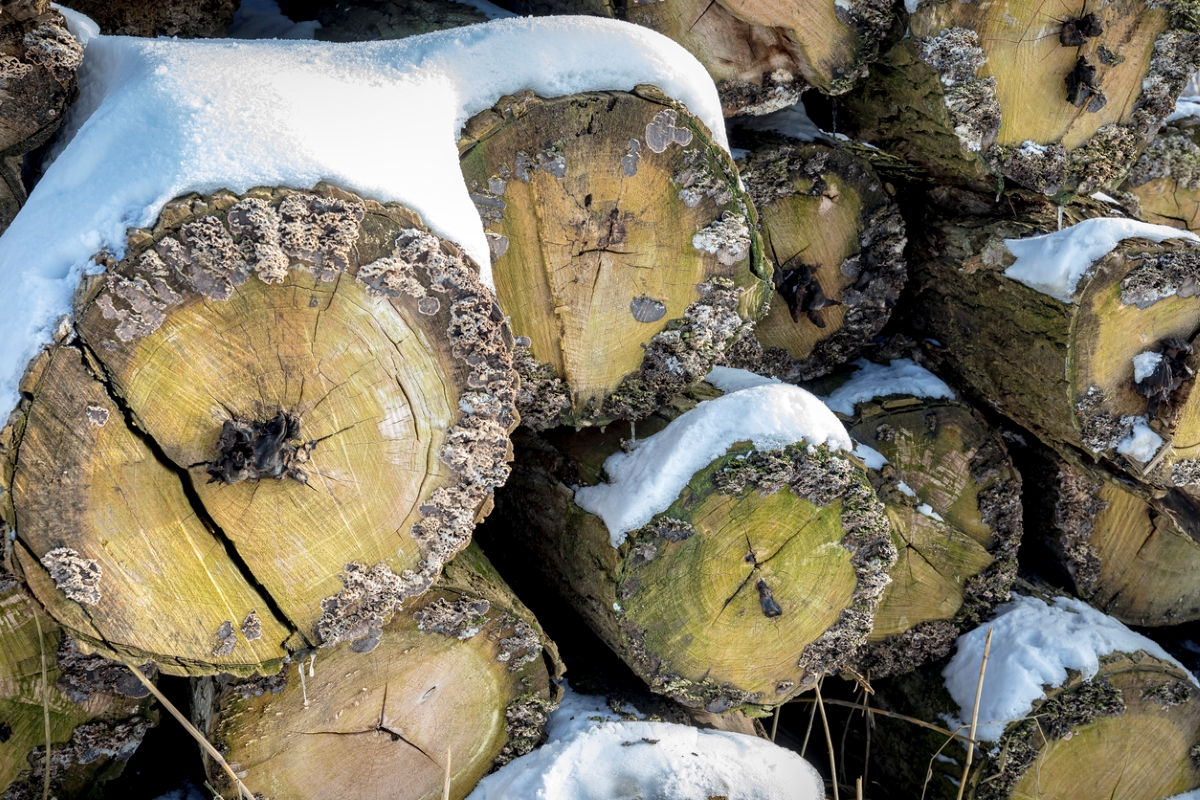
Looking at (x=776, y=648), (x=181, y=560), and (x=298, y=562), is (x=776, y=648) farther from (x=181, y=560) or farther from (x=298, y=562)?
(x=181, y=560)

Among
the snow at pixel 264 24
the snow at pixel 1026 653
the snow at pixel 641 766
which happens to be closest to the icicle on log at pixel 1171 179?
the snow at pixel 1026 653

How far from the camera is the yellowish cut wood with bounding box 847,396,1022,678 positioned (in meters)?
2.46

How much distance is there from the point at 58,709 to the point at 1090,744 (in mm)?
2667

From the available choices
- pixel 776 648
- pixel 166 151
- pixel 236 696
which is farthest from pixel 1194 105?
pixel 236 696

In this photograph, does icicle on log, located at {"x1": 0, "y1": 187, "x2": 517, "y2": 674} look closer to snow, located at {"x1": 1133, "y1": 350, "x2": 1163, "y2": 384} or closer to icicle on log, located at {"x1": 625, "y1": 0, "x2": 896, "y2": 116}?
icicle on log, located at {"x1": 625, "y1": 0, "x2": 896, "y2": 116}

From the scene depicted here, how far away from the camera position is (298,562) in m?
1.44

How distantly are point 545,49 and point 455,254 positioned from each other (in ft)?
1.94

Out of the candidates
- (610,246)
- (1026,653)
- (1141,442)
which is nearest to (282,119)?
(610,246)

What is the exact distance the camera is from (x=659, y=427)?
2.03 m

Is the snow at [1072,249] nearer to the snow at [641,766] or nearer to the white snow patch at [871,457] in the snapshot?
the white snow patch at [871,457]

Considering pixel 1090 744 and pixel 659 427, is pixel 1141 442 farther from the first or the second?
pixel 659 427

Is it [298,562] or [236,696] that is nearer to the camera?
[298,562]

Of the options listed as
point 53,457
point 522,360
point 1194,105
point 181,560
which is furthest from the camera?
point 1194,105

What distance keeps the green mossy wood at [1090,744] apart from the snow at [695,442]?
44.1 inches
